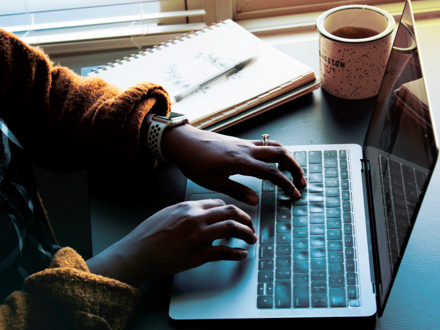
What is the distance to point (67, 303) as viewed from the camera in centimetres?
61

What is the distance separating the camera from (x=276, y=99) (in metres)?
0.92

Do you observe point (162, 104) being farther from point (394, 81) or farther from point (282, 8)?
point (282, 8)

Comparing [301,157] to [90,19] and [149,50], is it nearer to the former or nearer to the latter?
[149,50]

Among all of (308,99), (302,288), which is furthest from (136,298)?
(308,99)

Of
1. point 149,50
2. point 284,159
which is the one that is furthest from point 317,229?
point 149,50

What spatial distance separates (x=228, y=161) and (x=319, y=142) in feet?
0.54

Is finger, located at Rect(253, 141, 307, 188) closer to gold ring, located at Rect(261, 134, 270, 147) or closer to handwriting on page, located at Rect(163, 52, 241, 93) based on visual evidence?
gold ring, located at Rect(261, 134, 270, 147)

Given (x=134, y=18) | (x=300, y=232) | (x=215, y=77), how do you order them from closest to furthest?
1. (x=300, y=232)
2. (x=215, y=77)
3. (x=134, y=18)

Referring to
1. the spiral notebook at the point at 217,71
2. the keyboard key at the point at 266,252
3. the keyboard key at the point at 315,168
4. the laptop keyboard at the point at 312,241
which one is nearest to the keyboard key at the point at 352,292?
the laptop keyboard at the point at 312,241

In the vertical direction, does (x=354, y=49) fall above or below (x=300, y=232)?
above

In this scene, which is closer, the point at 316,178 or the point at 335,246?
the point at 335,246

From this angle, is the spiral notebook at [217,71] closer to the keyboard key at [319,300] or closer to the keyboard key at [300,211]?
the keyboard key at [300,211]

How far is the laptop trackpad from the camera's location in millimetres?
706

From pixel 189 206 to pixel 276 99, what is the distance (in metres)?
0.29
